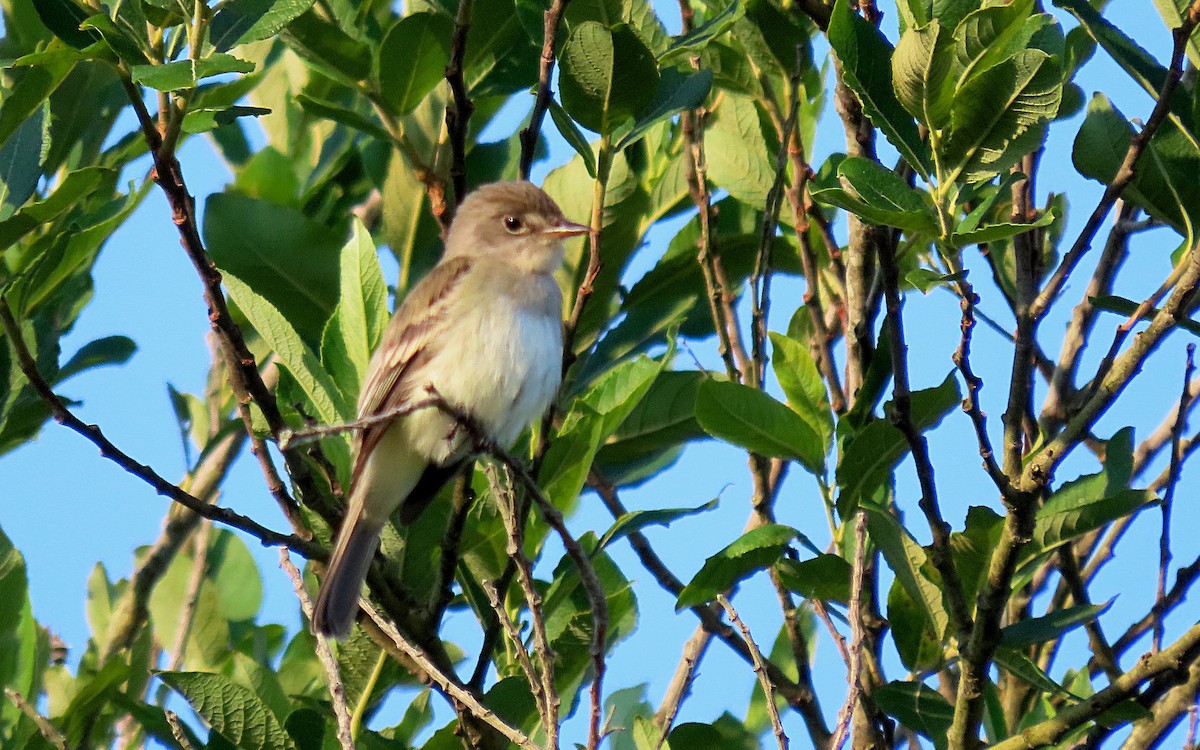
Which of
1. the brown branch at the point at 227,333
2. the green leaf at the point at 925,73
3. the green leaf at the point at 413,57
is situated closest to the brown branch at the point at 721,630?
the brown branch at the point at 227,333

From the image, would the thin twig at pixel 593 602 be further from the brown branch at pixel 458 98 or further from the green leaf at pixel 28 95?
the green leaf at pixel 28 95

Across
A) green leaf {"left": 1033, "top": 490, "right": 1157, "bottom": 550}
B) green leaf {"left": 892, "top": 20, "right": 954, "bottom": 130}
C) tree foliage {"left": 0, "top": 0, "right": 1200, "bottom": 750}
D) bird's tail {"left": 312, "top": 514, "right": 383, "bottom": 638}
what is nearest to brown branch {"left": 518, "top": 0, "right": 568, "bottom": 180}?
tree foliage {"left": 0, "top": 0, "right": 1200, "bottom": 750}

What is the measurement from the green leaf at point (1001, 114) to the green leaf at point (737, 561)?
1022 mm

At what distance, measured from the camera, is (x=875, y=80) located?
312cm

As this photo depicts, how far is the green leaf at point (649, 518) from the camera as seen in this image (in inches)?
150

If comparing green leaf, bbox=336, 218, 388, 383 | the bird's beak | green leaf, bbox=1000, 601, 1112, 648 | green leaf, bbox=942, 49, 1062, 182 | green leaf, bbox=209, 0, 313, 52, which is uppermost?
the bird's beak

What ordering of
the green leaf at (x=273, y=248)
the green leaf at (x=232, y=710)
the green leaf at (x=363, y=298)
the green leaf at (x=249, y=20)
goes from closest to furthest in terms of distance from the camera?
1. the green leaf at (x=249, y=20)
2. the green leaf at (x=232, y=710)
3. the green leaf at (x=363, y=298)
4. the green leaf at (x=273, y=248)

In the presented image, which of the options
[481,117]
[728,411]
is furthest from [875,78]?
[481,117]

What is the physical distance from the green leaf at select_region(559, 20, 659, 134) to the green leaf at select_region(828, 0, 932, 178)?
2.81 ft

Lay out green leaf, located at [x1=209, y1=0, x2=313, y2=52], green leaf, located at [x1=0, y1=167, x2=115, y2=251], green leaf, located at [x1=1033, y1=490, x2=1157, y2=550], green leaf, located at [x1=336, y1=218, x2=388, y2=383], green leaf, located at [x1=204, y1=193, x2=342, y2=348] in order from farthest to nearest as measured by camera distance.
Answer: green leaf, located at [x1=204, y1=193, x2=342, y2=348] < green leaf, located at [x1=336, y1=218, x2=388, y2=383] < green leaf, located at [x1=0, y1=167, x2=115, y2=251] < green leaf, located at [x1=1033, y1=490, x2=1157, y2=550] < green leaf, located at [x1=209, y1=0, x2=313, y2=52]

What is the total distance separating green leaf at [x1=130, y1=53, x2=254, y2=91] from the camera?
2781 millimetres

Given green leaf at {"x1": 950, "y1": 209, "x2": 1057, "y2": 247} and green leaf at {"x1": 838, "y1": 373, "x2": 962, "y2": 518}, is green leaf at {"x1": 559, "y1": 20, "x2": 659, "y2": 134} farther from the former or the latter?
green leaf at {"x1": 950, "y1": 209, "x2": 1057, "y2": 247}

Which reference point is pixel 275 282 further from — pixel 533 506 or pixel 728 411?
pixel 728 411

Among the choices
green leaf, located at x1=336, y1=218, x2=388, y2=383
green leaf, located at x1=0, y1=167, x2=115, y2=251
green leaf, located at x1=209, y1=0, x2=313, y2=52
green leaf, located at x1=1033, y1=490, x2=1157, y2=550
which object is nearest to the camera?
green leaf, located at x1=209, y1=0, x2=313, y2=52
